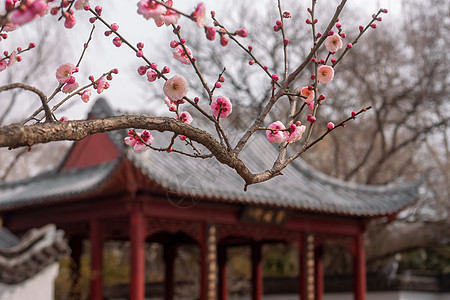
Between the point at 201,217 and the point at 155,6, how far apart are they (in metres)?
6.88

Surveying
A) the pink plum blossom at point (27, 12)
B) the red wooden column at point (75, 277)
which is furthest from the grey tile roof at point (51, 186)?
the pink plum blossom at point (27, 12)

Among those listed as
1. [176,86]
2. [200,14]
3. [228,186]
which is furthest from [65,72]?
[228,186]

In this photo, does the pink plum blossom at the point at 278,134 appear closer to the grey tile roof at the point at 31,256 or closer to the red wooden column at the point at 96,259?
the grey tile roof at the point at 31,256

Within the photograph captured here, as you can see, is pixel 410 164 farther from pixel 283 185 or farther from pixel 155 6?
pixel 155 6

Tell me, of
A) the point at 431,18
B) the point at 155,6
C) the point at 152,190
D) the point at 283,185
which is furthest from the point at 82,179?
the point at 431,18

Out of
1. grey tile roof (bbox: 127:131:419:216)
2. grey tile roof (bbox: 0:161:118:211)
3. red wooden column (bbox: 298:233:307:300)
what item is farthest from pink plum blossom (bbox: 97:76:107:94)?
red wooden column (bbox: 298:233:307:300)

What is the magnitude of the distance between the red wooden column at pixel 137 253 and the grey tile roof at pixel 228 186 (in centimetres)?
57

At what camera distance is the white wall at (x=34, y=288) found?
7.50 metres

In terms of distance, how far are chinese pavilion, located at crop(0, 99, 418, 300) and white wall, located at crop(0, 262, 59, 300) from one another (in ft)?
1.98

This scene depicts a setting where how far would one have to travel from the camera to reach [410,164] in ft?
58.3

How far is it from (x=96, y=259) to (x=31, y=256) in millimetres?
1083

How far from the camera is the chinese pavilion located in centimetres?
805

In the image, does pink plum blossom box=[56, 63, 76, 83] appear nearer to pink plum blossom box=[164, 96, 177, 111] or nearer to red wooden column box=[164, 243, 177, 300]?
pink plum blossom box=[164, 96, 177, 111]

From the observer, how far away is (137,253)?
801 cm
